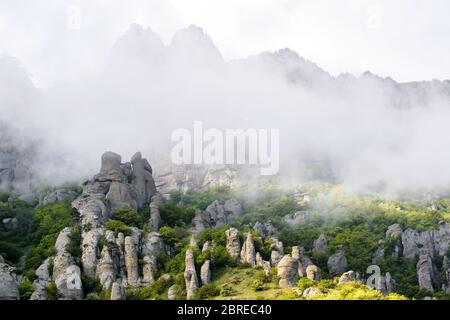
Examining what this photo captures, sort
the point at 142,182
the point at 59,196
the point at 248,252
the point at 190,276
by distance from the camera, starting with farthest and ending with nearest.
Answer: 1. the point at 142,182
2. the point at 59,196
3. the point at 248,252
4. the point at 190,276

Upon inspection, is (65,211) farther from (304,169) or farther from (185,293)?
(304,169)

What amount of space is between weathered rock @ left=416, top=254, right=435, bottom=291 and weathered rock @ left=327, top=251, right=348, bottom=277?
13.4 metres

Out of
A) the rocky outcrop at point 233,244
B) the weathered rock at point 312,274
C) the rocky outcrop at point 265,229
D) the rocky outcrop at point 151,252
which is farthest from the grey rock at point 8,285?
the rocky outcrop at point 265,229

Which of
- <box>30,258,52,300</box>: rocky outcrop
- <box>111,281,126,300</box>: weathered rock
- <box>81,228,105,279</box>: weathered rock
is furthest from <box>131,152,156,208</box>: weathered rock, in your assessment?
<box>111,281,126,300</box>: weathered rock

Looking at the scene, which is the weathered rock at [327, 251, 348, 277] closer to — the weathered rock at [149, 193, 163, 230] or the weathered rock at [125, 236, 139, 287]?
the weathered rock at [149, 193, 163, 230]

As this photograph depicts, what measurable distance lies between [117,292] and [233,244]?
20284 mm

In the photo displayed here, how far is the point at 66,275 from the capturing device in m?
84.2

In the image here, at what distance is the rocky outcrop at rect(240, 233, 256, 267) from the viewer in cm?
9225

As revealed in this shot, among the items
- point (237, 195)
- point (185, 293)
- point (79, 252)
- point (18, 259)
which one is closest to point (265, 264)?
point (185, 293)

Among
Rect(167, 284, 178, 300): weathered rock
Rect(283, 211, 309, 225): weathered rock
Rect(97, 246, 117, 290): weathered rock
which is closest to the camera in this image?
Rect(167, 284, 178, 300): weathered rock

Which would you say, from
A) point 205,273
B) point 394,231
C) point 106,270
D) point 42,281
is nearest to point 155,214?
point 106,270

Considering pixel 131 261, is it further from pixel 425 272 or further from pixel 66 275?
pixel 425 272

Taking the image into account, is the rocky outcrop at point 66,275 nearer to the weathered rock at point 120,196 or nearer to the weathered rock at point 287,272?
the weathered rock at point 120,196
